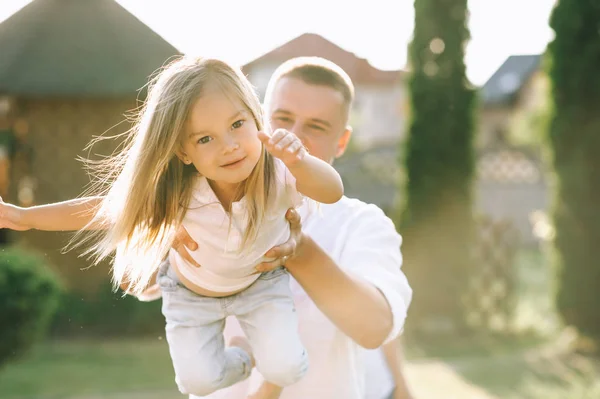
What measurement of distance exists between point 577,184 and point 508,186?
40.7 ft

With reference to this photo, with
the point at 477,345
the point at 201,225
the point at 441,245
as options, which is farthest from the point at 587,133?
the point at 201,225

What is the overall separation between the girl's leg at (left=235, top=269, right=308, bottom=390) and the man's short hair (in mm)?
759

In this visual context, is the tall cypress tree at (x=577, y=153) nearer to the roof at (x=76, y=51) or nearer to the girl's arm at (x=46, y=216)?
the roof at (x=76, y=51)

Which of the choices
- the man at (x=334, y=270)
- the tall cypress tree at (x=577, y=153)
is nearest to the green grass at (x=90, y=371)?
the tall cypress tree at (x=577, y=153)

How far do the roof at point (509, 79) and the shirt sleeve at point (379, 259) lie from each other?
130 ft

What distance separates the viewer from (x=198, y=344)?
90.6 inches

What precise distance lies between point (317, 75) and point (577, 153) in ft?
22.4

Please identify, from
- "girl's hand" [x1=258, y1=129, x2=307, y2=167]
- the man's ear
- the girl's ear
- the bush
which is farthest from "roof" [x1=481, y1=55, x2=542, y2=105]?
"girl's hand" [x1=258, y1=129, x2=307, y2=167]

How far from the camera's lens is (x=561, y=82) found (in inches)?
348

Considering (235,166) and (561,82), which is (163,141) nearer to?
(235,166)

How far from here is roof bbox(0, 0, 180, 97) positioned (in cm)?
1065

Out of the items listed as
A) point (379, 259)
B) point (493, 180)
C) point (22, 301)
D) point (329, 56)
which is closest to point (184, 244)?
point (379, 259)

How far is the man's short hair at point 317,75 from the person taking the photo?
9.02ft

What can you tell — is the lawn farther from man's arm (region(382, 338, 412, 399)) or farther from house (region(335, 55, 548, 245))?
house (region(335, 55, 548, 245))
